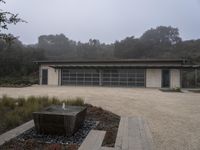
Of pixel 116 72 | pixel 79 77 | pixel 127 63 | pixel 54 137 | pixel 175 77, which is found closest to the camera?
pixel 54 137

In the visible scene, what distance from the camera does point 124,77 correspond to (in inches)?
1077

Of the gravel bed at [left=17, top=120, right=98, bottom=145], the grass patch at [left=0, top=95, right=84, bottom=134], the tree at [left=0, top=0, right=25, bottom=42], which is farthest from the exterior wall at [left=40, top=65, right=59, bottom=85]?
the tree at [left=0, top=0, right=25, bottom=42]

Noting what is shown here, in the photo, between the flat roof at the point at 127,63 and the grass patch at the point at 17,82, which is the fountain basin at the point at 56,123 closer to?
the flat roof at the point at 127,63

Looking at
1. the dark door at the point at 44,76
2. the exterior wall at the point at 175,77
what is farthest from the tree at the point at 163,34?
the dark door at the point at 44,76

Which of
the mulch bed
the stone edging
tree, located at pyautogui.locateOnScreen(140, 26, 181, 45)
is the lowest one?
the mulch bed

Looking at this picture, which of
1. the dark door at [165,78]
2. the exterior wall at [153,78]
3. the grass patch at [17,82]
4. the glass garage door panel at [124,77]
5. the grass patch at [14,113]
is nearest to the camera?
the grass patch at [14,113]

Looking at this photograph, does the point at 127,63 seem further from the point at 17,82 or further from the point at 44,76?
the point at 17,82

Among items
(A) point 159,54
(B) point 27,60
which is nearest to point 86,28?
(A) point 159,54

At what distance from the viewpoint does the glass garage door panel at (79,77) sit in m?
28.2

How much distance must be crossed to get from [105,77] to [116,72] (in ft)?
4.47

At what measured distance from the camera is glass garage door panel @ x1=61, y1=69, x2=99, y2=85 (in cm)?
2819

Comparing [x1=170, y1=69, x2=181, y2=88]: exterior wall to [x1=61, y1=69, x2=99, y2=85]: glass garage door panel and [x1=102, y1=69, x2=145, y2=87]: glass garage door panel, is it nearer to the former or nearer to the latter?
[x1=102, y1=69, x2=145, y2=87]: glass garage door panel

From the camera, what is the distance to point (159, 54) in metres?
47.8

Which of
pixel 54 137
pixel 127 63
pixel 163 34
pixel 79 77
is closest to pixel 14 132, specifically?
pixel 54 137
